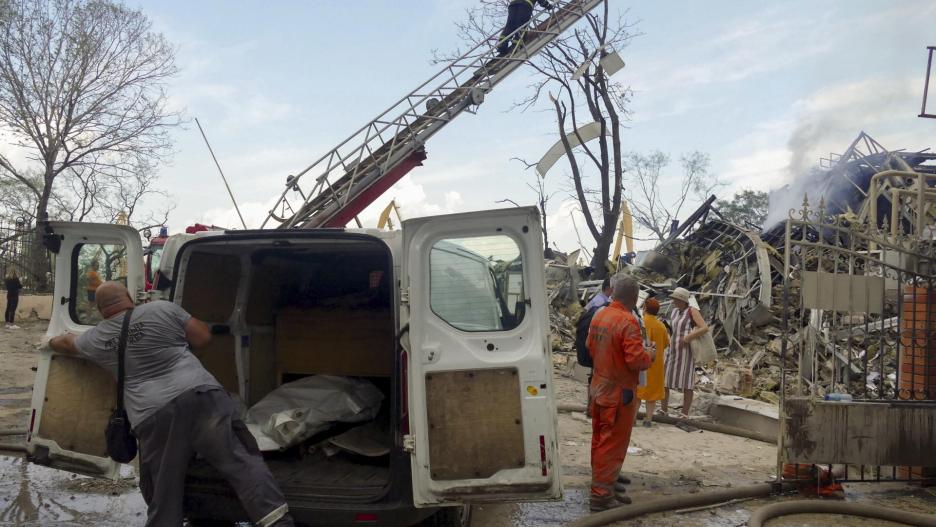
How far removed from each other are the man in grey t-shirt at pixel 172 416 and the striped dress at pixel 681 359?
5.49m

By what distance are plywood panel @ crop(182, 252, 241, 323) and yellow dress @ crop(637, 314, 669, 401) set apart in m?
4.60

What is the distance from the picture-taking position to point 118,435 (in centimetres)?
417

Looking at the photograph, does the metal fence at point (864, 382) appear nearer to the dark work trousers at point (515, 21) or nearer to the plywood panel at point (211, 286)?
the plywood panel at point (211, 286)

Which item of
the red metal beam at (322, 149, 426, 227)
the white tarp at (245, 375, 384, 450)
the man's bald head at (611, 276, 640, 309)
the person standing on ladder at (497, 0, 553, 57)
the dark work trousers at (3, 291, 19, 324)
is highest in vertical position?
the person standing on ladder at (497, 0, 553, 57)

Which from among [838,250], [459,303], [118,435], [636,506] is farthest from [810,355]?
[118,435]

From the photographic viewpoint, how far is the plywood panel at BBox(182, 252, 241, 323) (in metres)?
5.03

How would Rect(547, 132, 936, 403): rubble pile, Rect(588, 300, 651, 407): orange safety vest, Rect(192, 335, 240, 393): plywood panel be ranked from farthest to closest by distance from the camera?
Rect(547, 132, 936, 403): rubble pile → Rect(192, 335, 240, 393): plywood panel → Rect(588, 300, 651, 407): orange safety vest

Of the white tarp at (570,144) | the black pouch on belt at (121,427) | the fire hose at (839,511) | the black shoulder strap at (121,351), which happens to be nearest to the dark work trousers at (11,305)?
the white tarp at (570,144)

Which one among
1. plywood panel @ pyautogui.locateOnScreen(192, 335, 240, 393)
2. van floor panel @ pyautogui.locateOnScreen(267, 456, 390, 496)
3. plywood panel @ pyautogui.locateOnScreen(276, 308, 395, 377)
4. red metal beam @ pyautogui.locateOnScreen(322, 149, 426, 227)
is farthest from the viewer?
red metal beam @ pyautogui.locateOnScreen(322, 149, 426, 227)

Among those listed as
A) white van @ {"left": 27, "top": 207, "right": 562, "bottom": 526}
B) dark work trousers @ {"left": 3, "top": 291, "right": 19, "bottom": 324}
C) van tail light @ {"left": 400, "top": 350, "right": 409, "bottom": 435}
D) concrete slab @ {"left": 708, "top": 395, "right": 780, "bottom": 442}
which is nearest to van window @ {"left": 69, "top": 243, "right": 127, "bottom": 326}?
white van @ {"left": 27, "top": 207, "right": 562, "bottom": 526}

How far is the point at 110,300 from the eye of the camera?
4215 millimetres

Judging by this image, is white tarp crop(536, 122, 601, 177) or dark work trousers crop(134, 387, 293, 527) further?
white tarp crop(536, 122, 601, 177)

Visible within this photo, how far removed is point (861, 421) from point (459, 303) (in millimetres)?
3495

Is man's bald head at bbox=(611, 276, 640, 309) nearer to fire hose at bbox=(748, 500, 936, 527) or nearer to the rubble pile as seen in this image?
fire hose at bbox=(748, 500, 936, 527)
